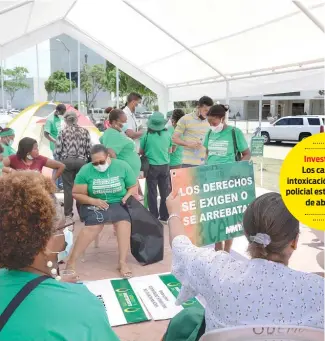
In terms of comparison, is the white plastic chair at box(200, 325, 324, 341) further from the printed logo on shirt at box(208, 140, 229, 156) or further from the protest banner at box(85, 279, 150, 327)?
the printed logo on shirt at box(208, 140, 229, 156)

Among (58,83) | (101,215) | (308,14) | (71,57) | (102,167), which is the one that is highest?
(71,57)

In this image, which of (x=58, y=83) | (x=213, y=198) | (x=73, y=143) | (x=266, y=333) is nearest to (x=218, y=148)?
(x=213, y=198)

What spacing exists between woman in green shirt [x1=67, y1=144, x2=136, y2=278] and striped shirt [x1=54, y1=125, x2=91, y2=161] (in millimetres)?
1601

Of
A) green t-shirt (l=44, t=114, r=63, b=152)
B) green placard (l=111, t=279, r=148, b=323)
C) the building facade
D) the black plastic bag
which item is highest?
the building facade

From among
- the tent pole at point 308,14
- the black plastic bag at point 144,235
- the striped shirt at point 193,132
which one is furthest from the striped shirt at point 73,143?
the tent pole at point 308,14

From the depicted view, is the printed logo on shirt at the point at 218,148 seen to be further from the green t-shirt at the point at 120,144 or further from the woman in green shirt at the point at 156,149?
the woman in green shirt at the point at 156,149

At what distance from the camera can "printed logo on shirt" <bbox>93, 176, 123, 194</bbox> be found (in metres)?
3.74

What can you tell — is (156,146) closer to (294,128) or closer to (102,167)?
(102,167)

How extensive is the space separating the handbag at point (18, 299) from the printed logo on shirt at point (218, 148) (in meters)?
2.90

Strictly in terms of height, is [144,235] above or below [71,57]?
below

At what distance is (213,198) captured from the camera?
317 centimetres

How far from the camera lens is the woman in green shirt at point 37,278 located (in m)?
1.03

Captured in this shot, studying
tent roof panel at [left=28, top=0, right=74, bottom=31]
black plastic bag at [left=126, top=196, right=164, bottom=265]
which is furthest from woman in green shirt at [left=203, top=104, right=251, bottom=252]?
tent roof panel at [left=28, top=0, right=74, bottom=31]

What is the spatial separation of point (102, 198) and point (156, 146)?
4.77 feet
